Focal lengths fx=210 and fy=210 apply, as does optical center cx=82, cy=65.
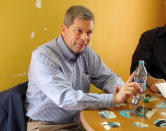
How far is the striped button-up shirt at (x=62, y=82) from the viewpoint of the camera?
1.30 metres

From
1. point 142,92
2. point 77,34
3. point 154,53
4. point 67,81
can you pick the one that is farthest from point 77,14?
point 154,53

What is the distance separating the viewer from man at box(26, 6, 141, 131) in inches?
51.6

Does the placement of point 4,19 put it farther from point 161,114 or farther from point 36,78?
point 161,114

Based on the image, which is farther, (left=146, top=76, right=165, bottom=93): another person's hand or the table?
(left=146, top=76, right=165, bottom=93): another person's hand

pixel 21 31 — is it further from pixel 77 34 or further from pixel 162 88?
pixel 162 88

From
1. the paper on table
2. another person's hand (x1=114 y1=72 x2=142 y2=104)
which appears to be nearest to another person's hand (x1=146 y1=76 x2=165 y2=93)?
the paper on table

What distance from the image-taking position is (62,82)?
4.42 ft

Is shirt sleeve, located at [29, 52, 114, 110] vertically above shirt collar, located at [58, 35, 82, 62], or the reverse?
shirt collar, located at [58, 35, 82, 62]

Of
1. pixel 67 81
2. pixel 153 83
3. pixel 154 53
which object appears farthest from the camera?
pixel 154 53

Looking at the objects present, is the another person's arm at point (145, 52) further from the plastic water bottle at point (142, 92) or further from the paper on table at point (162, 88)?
the paper on table at point (162, 88)

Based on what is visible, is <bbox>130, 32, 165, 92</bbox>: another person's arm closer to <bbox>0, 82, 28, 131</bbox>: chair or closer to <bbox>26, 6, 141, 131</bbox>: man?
<bbox>26, 6, 141, 131</bbox>: man

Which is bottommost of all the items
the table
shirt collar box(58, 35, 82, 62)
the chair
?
the chair

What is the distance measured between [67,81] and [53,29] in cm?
75

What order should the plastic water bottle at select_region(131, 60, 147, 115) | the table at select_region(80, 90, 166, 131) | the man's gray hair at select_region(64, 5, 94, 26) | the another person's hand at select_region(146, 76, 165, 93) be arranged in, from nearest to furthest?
the table at select_region(80, 90, 166, 131)
the plastic water bottle at select_region(131, 60, 147, 115)
the man's gray hair at select_region(64, 5, 94, 26)
the another person's hand at select_region(146, 76, 165, 93)
